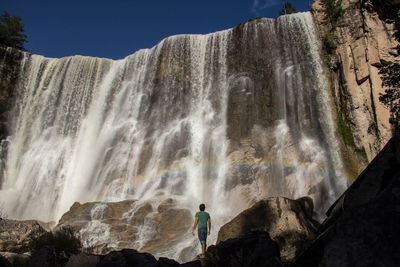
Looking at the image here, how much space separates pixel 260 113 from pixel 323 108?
3470mm

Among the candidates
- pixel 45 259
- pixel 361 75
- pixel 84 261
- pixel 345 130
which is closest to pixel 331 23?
pixel 361 75

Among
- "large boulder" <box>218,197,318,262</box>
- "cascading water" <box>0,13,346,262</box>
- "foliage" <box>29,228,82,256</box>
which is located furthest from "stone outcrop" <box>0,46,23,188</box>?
"large boulder" <box>218,197,318,262</box>

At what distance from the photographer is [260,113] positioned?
744 inches

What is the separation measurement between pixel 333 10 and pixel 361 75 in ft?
16.3

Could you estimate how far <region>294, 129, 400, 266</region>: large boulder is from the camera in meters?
2.15

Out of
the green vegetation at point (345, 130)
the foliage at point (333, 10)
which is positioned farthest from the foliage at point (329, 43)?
the green vegetation at point (345, 130)

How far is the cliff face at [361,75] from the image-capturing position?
16.1 meters

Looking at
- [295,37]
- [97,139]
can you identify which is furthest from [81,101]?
[295,37]

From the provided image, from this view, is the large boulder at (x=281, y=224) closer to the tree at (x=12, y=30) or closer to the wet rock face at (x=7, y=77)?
the wet rock face at (x=7, y=77)

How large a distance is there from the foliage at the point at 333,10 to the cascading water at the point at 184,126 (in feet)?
3.93

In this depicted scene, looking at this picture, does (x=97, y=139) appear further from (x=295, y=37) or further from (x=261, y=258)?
(x=261, y=258)

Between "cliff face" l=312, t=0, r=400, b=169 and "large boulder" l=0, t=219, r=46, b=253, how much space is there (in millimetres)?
13993

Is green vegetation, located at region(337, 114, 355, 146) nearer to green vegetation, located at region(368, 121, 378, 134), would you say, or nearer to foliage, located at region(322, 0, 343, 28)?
green vegetation, located at region(368, 121, 378, 134)

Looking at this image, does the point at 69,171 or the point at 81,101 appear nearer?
the point at 69,171
